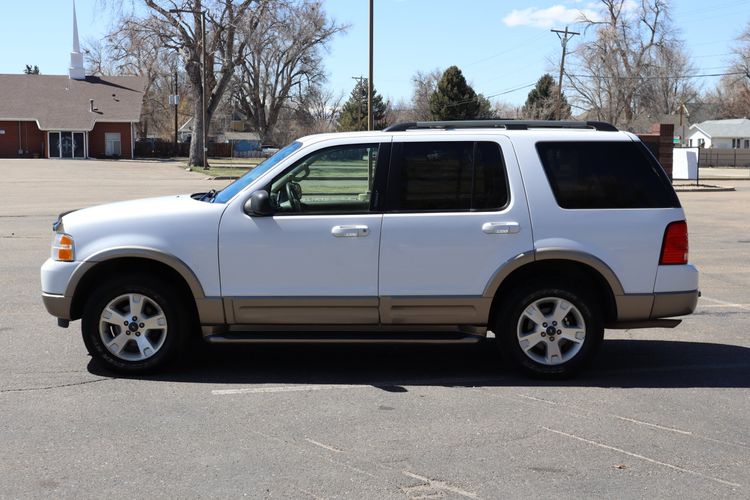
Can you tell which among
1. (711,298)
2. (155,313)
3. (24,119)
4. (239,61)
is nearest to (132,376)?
(155,313)

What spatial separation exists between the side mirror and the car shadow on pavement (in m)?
1.30

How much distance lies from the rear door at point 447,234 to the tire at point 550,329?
0.23 meters

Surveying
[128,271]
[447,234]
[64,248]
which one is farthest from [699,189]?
[64,248]

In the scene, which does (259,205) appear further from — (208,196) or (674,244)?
(674,244)

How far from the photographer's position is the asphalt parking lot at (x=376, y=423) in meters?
4.57

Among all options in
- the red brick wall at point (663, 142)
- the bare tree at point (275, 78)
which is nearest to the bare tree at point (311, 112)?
the bare tree at point (275, 78)

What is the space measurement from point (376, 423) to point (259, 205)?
1.85m

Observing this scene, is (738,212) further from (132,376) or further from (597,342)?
Answer: (132,376)

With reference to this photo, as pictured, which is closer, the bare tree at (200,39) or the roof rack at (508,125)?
the roof rack at (508,125)

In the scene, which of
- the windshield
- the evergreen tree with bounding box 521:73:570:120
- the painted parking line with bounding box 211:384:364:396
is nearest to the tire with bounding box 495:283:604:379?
→ the painted parking line with bounding box 211:384:364:396

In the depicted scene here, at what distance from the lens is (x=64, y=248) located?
21.3 ft

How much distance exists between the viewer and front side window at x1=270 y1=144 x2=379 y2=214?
6465 millimetres

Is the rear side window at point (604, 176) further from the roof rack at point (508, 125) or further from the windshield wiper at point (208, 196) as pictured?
the windshield wiper at point (208, 196)

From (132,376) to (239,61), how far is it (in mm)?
51600
